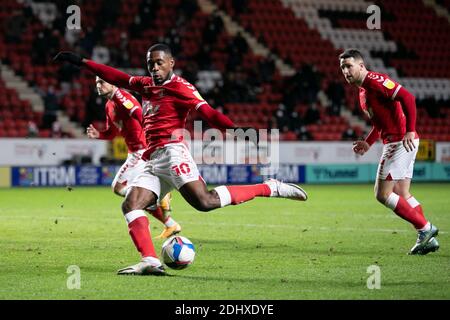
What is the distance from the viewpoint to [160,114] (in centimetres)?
846

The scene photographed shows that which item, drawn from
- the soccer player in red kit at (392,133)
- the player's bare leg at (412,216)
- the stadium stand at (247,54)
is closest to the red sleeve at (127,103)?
the soccer player in red kit at (392,133)

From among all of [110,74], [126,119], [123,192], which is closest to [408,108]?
[110,74]

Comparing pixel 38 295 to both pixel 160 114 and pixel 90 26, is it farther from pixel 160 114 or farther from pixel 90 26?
pixel 90 26

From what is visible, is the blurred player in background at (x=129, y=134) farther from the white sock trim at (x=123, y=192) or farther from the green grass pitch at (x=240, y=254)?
the green grass pitch at (x=240, y=254)

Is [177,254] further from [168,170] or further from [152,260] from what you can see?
[168,170]

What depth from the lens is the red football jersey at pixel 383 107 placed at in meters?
9.62

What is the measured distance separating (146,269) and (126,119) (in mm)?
4276

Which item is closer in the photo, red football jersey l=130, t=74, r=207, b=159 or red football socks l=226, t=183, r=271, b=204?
red football jersey l=130, t=74, r=207, b=159

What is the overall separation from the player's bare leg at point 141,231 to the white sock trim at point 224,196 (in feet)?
2.17

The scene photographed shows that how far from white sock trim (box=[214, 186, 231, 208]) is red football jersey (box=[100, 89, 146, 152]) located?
351cm

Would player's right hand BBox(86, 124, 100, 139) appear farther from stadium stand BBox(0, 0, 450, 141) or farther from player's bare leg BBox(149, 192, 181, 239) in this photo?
stadium stand BBox(0, 0, 450, 141)

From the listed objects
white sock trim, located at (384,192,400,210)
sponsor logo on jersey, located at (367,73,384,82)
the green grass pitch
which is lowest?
the green grass pitch

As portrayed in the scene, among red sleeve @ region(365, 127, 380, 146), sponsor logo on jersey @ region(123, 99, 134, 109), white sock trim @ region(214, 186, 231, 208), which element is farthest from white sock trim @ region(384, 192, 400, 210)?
sponsor logo on jersey @ region(123, 99, 134, 109)

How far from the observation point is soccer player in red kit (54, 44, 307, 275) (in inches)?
324
